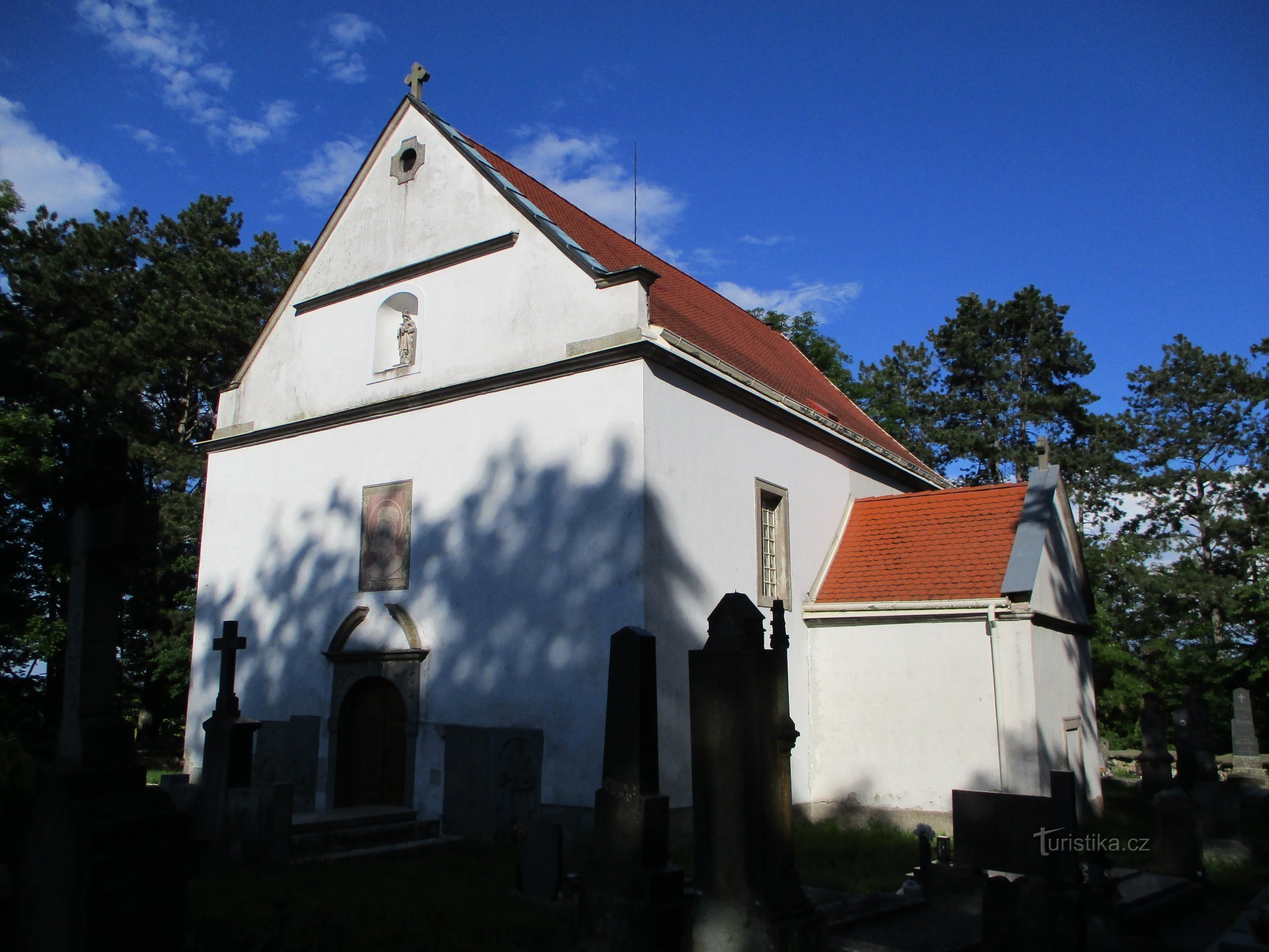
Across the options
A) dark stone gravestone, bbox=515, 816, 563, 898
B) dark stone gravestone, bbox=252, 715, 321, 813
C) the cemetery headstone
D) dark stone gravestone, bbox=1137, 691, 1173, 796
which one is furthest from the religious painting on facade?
dark stone gravestone, bbox=1137, 691, 1173, 796

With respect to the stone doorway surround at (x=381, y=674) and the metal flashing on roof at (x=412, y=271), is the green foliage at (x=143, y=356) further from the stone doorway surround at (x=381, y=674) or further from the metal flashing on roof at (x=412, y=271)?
the stone doorway surround at (x=381, y=674)

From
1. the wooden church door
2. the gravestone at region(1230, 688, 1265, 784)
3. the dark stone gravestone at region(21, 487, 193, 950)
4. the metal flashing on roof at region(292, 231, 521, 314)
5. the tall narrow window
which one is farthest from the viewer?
the gravestone at region(1230, 688, 1265, 784)

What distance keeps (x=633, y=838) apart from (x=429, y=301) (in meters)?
9.54

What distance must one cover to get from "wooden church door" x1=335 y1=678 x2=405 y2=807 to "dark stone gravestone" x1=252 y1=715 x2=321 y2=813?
1.45ft

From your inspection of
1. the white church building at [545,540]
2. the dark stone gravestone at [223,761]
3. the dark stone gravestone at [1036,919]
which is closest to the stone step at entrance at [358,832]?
the white church building at [545,540]

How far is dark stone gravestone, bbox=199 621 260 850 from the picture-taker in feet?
34.3

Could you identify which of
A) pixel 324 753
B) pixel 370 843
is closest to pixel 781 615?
pixel 370 843

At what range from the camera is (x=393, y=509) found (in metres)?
13.7

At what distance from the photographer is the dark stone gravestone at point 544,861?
8.04 meters

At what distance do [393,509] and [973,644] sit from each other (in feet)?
27.2

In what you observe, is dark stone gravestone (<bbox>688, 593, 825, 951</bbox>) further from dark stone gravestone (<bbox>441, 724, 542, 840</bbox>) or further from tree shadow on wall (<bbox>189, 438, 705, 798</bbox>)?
dark stone gravestone (<bbox>441, 724, 542, 840</bbox>)

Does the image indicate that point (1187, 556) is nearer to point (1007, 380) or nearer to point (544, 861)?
point (1007, 380)

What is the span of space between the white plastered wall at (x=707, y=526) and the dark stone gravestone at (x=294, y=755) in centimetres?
560

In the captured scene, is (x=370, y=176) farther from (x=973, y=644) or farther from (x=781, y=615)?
(x=973, y=644)
